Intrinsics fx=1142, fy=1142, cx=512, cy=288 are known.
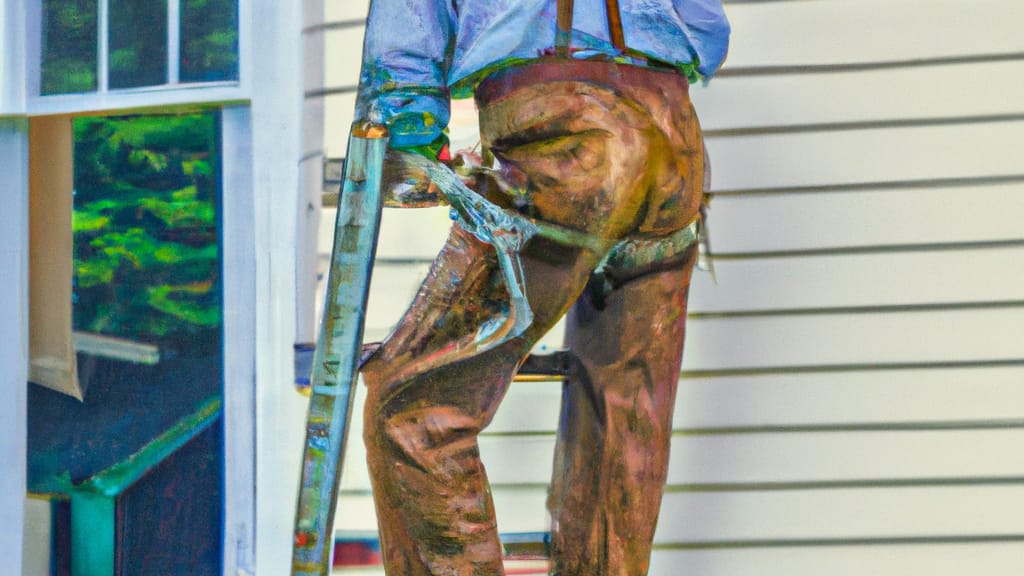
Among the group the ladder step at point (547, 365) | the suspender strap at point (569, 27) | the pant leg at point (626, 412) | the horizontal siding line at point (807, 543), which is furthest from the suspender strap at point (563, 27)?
the horizontal siding line at point (807, 543)

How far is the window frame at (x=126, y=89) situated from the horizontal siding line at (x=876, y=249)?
1.22m

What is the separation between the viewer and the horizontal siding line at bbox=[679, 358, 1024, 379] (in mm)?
2709

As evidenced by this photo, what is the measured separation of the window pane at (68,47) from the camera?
2740 millimetres

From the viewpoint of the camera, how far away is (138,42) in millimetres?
2719

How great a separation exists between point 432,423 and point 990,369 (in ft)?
5.05

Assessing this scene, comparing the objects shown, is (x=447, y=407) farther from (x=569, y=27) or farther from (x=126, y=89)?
(x=126, y=89)

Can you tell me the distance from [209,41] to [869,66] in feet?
5.14

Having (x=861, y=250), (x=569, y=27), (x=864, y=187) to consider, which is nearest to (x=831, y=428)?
(x=861, y=250)

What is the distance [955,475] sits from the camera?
271 cm

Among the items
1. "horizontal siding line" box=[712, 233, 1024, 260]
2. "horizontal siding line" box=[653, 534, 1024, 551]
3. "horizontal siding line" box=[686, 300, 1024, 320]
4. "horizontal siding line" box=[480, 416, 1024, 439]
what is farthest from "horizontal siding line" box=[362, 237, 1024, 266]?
"horizontal siding line" box=[653, 534, 1024, 551]

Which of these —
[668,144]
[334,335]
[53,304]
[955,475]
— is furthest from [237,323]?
[955,475]

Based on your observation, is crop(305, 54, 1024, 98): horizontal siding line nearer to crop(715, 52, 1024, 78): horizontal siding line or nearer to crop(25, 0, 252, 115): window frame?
crop(715, 52, 1024, 78): horizontal siding line

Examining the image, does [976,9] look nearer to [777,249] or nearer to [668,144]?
[777,249]

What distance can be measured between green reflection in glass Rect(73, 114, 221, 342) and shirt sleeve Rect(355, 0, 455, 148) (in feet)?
3.28
